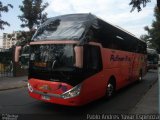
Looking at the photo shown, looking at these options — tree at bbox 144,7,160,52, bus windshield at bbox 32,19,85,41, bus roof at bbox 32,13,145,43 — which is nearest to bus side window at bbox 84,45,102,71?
bus roof at bbox 32,13,145,43

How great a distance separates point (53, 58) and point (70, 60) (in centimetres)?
60

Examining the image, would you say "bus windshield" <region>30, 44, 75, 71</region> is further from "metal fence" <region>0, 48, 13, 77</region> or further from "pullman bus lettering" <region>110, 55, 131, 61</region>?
"metal fence" <region>0, 48, 13, 77</region>

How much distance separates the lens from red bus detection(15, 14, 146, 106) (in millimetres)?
8922

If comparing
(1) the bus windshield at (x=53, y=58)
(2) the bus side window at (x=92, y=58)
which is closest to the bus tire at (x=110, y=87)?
(2) the bus side window at (x=92, y=58)

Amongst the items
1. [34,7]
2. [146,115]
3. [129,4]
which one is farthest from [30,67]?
[34,7]

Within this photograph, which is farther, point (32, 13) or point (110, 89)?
point (32, 13)

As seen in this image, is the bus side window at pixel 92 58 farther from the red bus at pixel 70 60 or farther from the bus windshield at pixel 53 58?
the bus windshield at pixel 53 58

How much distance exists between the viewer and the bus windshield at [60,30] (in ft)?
30.6

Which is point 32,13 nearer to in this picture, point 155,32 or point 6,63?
point 6,63

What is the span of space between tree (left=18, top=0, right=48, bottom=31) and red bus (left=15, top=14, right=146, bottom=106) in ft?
85.9

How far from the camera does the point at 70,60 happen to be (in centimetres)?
902

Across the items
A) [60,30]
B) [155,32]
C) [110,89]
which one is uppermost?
[155,32]

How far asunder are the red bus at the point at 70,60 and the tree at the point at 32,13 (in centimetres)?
2618

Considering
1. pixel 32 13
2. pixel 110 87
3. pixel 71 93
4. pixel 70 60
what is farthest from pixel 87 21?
pixel 32 13
